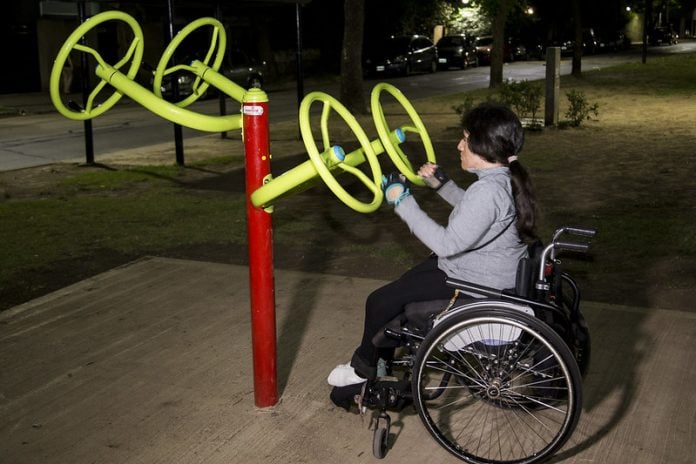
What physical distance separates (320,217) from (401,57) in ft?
82.5

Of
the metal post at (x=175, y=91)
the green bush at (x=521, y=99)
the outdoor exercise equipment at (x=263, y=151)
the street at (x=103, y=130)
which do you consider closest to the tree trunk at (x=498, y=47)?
the street at (x=103, y=130)

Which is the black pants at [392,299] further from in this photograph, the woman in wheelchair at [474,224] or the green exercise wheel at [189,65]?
the green exercise wheel at [189,65]

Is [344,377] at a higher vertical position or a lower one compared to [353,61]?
lower

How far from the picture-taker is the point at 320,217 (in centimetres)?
857

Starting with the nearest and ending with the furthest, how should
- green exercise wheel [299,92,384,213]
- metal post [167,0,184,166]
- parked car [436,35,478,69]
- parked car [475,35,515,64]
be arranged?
green exercise wheel [299,92,384,213]
metal post [167,0,184,166]
parked car [436,35,478,69]
parked car [475,35,515,64]

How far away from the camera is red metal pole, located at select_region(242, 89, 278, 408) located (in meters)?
3.62

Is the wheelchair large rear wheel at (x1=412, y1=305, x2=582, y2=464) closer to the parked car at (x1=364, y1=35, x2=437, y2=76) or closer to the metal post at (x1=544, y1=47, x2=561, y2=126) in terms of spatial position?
the metal post at (x1=544, y1=47, x2=561, y2=126)

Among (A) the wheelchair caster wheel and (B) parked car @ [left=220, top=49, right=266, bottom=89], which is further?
(B) parked car @ [left=220, top=49, right=266, bottom=89]

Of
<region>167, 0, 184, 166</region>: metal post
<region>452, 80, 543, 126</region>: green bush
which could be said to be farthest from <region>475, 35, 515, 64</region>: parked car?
<region>167, 0, 184, 166</region>: metal post

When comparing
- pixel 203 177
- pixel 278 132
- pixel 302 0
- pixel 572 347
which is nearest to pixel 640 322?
pixel 572 347

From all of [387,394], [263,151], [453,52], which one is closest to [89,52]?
[263,151]

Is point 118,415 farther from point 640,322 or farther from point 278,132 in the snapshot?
point 278,132

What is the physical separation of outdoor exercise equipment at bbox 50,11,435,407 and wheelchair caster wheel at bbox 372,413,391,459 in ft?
2.17

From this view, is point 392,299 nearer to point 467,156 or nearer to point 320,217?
point 467,156
